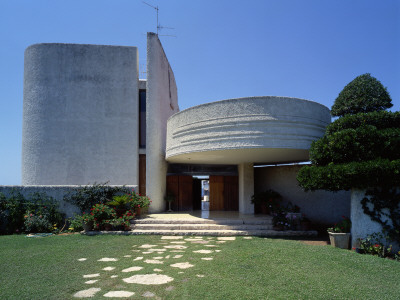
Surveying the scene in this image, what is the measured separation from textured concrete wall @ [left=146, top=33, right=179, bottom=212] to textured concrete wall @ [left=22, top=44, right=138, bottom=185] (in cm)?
88

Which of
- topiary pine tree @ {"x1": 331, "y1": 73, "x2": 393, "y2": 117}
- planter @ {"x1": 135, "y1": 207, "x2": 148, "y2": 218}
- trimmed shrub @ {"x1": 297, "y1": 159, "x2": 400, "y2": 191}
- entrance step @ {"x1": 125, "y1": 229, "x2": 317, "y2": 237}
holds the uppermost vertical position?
topiary pine tree @ {"x1": 331, "y1": 73, "x2": 393, "y2": 117}

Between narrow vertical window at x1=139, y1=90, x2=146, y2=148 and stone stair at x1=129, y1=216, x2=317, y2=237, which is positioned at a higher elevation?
narrow vertical window at x1=139, y1=90, x2=146, y2=148

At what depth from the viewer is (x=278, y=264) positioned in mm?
6027

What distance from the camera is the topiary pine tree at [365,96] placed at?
26.9 feet

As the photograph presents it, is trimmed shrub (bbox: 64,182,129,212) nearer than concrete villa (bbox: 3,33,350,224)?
Yes

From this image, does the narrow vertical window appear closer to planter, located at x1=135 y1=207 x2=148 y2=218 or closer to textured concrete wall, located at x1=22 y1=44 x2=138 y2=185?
textured concrete wall, located at x1=22 y1=44 x2=138 y2=185

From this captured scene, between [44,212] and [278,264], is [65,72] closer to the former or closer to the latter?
[44,212]

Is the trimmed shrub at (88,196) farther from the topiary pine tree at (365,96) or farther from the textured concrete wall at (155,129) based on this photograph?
the topiary pine tree at (365,96)

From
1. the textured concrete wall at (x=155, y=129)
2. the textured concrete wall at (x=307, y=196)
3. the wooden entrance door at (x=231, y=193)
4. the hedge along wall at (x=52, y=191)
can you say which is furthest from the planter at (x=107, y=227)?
the textured concrete wall at (x=307, y=196)

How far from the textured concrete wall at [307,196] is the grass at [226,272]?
4077mm

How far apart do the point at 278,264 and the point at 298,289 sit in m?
1.49

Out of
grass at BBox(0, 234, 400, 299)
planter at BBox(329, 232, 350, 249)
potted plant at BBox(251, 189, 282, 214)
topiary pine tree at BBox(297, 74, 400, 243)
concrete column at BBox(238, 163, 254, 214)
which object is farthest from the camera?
concrete column at BBox(238, 163, 254, 214)

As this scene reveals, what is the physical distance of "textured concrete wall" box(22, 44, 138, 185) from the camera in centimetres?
1376

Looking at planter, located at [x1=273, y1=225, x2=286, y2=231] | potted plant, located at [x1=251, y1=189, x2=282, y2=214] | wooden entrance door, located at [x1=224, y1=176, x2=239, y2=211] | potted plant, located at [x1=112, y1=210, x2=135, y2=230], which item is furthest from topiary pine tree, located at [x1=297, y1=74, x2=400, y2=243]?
wooden entrance door, located at [x1=224, y1=176, x2=239, y2=211]
